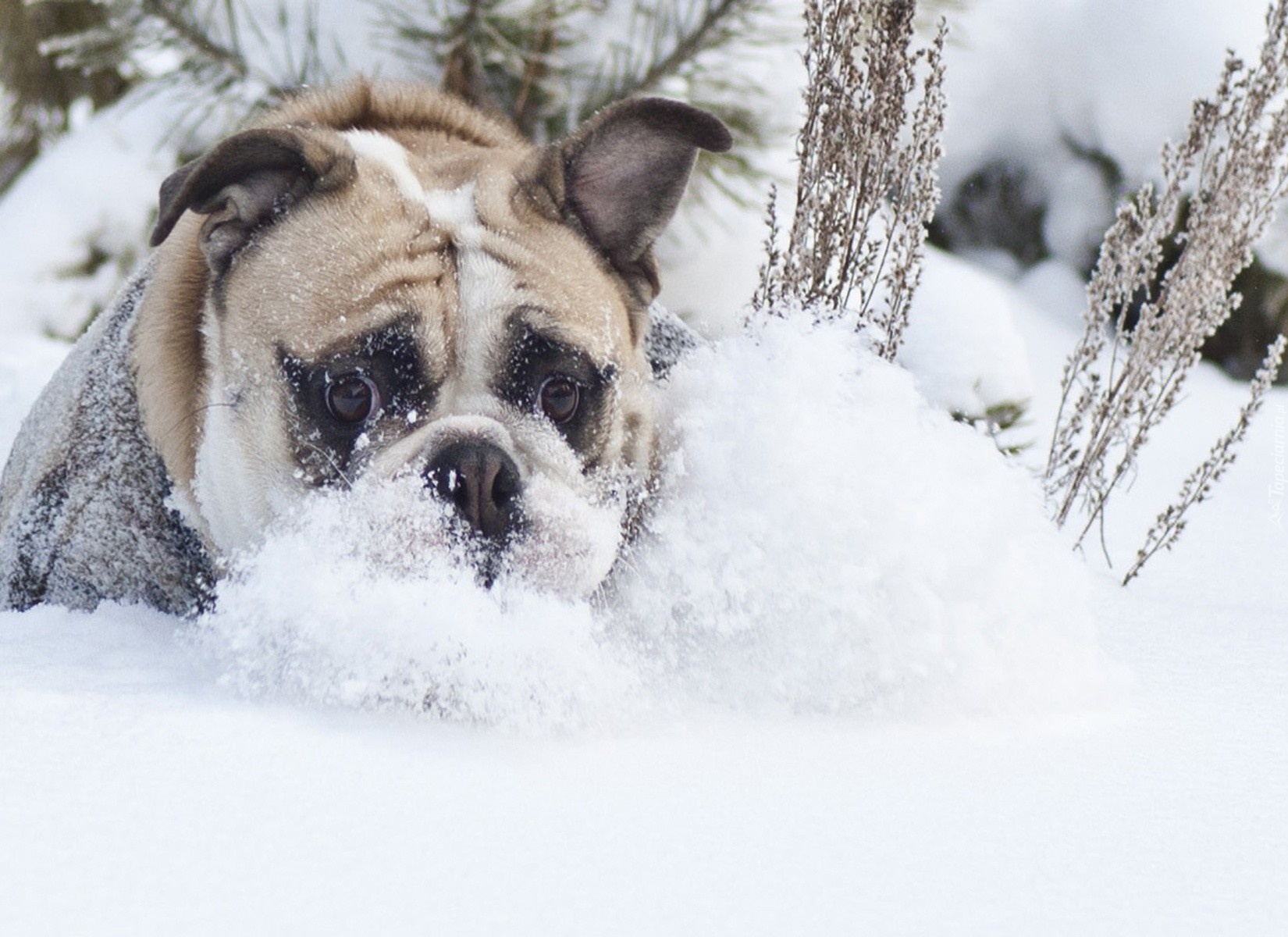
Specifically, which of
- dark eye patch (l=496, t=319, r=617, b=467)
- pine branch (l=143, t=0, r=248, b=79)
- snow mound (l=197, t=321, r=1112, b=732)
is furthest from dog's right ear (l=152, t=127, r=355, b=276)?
pine branch (l=143, t=0, r=248, b=79)

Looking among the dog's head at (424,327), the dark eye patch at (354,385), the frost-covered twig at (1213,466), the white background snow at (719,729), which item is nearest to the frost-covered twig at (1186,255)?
the frost-covered twig at (1213,466)

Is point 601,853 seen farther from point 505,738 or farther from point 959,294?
point 959,294

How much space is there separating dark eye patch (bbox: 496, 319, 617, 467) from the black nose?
214 mm

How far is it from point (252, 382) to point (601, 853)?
1278 millimetres

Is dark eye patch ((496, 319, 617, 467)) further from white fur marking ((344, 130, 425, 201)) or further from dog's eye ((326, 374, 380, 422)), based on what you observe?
white fur marking ((344, 130, 425, 201))

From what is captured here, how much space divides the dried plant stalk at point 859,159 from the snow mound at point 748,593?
612 millimetres

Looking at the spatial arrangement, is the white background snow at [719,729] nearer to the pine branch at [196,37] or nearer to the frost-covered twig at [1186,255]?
the frost-covered twig at [1186,255]

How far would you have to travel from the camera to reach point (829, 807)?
173cm

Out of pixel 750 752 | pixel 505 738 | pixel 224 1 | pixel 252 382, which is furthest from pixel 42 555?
pixel 224 1

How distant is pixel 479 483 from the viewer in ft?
7.02

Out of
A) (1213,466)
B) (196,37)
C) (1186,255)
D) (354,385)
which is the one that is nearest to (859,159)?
(1186,255)

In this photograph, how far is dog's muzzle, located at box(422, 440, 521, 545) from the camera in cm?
213

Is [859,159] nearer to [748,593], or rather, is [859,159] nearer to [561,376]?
[561,376]

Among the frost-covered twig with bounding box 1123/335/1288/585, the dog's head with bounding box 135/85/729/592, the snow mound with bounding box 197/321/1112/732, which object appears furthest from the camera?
the frost-covered twig with bounding box 1123/335/1288/585
